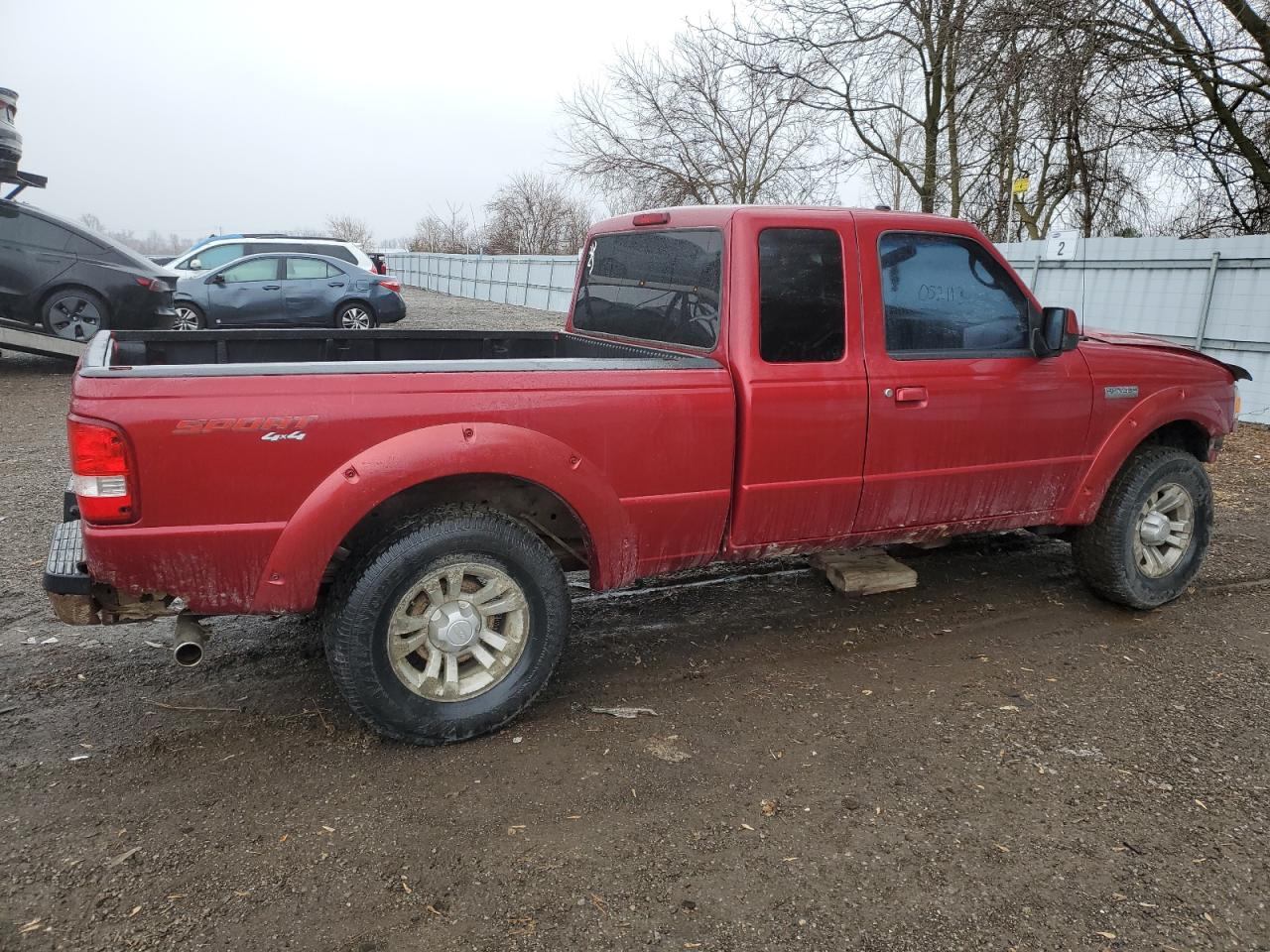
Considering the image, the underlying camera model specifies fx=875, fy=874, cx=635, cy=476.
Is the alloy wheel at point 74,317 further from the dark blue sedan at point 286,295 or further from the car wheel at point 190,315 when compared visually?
the car wheel at point 190,315

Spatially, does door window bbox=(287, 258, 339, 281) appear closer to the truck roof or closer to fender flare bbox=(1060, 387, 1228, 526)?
the truck roof

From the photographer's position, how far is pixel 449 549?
296cm

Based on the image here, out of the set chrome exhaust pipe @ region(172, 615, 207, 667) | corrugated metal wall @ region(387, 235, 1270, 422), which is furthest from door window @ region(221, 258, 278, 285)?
chrome exhaust pipe @ region(172, 615, 207, 667)

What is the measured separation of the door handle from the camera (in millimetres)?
3637

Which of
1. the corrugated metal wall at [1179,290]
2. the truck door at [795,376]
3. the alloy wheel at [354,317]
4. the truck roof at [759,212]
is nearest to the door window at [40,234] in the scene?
the alloy wheel at [354,317]

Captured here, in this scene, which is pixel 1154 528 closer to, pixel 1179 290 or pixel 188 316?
pixel 1179 290

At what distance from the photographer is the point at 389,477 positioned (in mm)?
2836

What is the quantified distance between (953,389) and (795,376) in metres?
0.79

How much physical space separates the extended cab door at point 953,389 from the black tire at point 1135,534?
0.40m

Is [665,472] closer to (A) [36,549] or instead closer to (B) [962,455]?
(B) [962,455]

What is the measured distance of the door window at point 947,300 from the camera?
3711 millimetres

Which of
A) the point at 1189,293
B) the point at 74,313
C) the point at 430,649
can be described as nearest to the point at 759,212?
the point at 430,649

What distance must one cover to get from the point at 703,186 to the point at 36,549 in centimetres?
2266

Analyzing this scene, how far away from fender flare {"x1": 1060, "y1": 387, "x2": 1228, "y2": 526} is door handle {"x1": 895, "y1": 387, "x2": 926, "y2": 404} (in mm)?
1126
